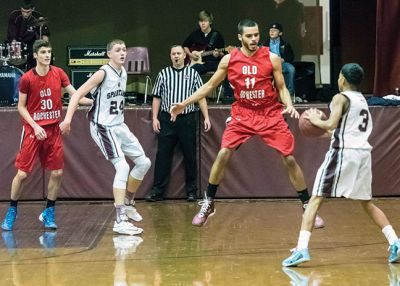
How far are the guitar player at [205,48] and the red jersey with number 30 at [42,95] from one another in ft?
17.5

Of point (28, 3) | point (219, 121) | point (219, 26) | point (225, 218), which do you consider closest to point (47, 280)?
point (225, 218)

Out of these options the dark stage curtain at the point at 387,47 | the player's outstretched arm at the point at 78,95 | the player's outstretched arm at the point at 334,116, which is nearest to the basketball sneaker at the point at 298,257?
the player's outstretched arm at the point at 334,116

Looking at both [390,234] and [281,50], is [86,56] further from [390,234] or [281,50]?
[390,234]

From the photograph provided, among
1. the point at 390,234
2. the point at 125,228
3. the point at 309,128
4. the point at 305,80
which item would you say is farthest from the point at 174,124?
the point at 390,234

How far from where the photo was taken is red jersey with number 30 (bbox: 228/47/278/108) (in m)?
10.0

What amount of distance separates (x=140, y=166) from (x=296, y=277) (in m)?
3.43

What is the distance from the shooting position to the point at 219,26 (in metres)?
19.1

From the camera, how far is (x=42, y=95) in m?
10.8

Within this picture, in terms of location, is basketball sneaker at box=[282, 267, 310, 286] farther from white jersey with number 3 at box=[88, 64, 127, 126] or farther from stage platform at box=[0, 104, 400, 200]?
stage platform at box=[0, 104, 400, 200]

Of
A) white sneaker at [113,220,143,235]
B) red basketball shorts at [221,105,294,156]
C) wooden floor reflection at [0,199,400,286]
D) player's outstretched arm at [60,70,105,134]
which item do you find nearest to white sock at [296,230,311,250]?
wooden floor reflection at [0,199,400,286]

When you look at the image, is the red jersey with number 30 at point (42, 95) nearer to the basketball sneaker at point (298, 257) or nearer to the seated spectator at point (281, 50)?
the basketball sneaker at point (298, 257)

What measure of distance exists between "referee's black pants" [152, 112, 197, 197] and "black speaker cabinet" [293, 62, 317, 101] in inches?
156

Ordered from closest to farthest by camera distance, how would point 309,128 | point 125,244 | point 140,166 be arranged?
1. point 309,128
2. point 125,244
3. point 140,166

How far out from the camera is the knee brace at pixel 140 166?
11148 mm
